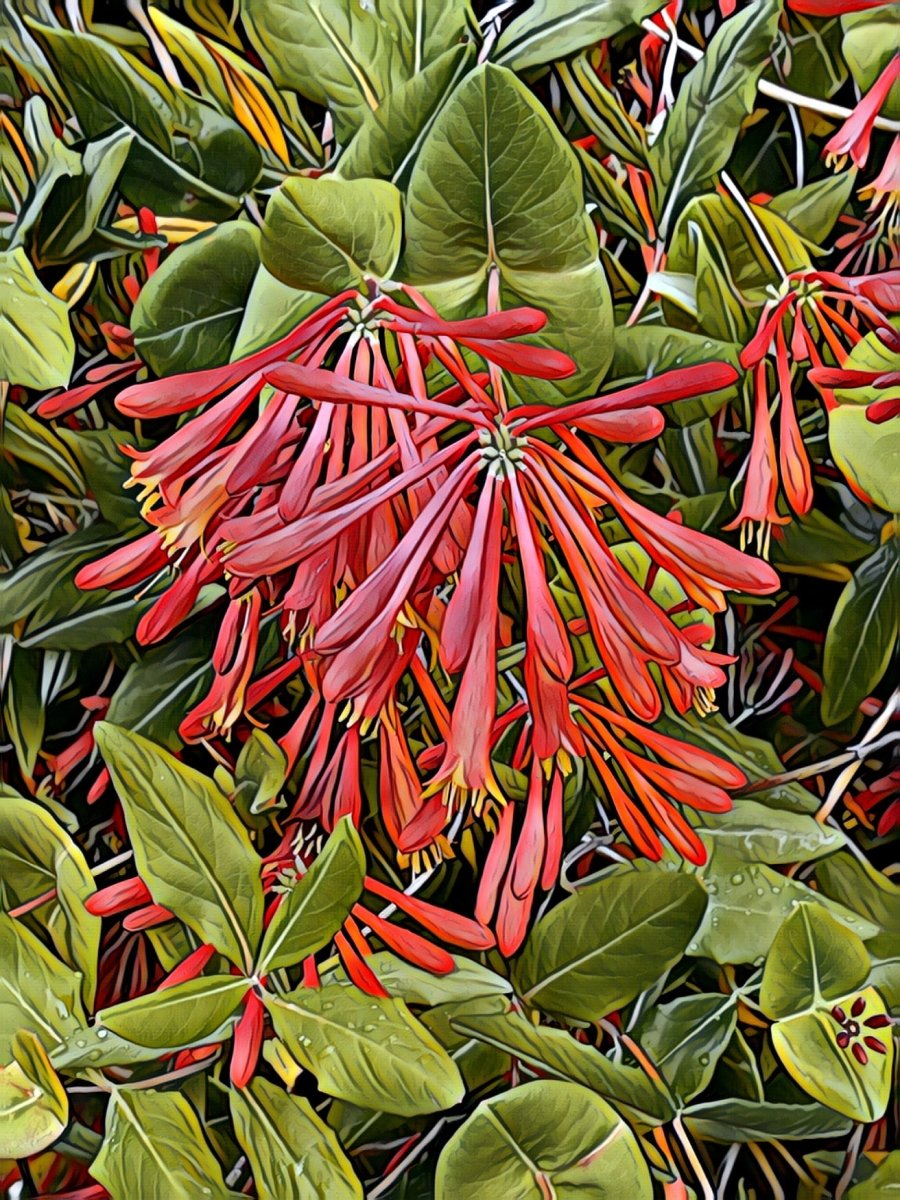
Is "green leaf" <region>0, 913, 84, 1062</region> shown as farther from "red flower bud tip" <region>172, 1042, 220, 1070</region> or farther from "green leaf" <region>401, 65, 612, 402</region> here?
"green leaf" <region>401, 65, 612, 402</region>

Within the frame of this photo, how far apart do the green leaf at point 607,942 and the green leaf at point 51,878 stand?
0.17 m

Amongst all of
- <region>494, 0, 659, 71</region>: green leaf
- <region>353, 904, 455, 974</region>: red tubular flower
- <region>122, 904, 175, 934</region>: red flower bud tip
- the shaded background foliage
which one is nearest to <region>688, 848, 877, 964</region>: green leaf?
the shaded background foliage

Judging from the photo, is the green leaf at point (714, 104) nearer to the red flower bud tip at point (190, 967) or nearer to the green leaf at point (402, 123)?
the green leaf at point (402, 123)

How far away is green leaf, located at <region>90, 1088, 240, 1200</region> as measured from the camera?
40 cm

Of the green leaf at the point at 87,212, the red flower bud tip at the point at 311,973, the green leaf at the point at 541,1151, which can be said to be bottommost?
the green leaf at the point at 541,1151

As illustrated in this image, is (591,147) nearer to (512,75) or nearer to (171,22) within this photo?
(512,75)

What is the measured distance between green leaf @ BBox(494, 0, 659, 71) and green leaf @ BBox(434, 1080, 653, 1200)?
395mm

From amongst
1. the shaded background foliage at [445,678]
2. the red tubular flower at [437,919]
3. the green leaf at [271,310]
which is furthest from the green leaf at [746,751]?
the green leaf at [271,310]

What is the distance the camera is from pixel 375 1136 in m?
0.41

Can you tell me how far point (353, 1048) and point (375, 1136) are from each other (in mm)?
42

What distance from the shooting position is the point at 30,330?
39cm

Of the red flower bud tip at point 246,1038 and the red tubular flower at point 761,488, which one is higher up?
the red tubular flower at point 761,488

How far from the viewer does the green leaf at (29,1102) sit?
0.40m

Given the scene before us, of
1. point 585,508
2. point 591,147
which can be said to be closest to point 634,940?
point 585,508
